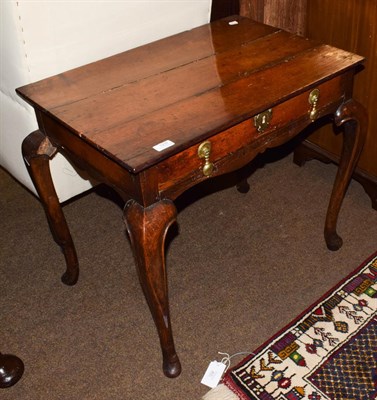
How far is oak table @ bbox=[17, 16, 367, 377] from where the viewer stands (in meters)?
1.51

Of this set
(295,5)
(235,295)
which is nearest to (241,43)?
(295,5)

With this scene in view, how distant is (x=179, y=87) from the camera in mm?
1724

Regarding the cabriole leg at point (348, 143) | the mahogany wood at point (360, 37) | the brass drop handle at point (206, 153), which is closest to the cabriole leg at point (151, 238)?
the brass drop handle at point (206, 153)

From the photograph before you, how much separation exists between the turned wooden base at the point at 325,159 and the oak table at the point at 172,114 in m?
0.44

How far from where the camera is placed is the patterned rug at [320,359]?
1828 millimetres

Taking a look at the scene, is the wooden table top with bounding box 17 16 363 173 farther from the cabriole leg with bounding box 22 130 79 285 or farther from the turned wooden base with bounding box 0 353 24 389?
the turned wooden base with bounding box 0 353 24 389

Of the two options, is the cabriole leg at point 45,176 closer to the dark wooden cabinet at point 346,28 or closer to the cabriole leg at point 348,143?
the cabriole leg at point 348,143

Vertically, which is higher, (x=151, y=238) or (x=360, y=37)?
(x=360, y=37)

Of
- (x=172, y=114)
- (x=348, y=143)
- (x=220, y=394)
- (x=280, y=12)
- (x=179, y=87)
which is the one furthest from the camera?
(x=280, y=12)

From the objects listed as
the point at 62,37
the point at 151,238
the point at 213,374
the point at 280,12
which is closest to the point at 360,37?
the point at 280,12

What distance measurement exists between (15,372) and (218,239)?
967 mm

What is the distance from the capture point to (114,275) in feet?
7.48

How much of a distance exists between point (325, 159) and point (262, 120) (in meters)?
1.07

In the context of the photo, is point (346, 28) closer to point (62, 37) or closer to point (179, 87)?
point (179, 87)
